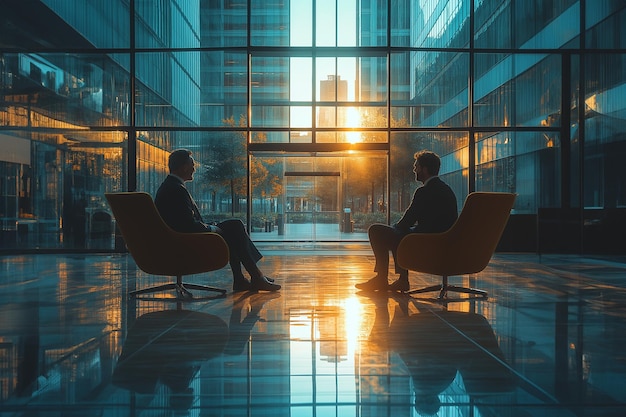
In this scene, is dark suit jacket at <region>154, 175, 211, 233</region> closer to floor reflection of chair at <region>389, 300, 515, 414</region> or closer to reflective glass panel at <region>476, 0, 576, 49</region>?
floor reflection of chair at <region>389, 300, 515, 414</region>

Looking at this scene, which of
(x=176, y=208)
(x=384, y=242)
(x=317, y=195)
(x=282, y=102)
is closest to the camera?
(x=176, y=208)

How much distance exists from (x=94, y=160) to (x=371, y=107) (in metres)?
5.65

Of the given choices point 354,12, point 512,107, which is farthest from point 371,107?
point 512,107

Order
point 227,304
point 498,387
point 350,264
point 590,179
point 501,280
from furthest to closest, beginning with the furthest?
1. point 590,179
2. point 350,264
3. point 501,280
4. point 227,304
5. point 498,387

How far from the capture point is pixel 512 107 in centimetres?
1082

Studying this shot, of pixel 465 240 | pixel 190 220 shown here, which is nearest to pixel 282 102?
pixel 190 220

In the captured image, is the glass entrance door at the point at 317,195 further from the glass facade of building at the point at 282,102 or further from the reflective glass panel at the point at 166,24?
the reflective glass panel at the point at 166,24

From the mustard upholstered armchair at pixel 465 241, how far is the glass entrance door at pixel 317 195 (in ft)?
20.3

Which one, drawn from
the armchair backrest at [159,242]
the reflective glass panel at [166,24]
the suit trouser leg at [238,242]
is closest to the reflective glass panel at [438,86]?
the reflective glass panel at [166,24]

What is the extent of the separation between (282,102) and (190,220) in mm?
6601

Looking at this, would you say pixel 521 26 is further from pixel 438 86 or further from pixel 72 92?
pixel 72 92

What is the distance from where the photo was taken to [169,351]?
A: 10.2ft

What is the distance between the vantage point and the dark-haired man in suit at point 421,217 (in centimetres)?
512

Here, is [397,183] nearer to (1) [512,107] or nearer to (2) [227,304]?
(1) [512,107]
